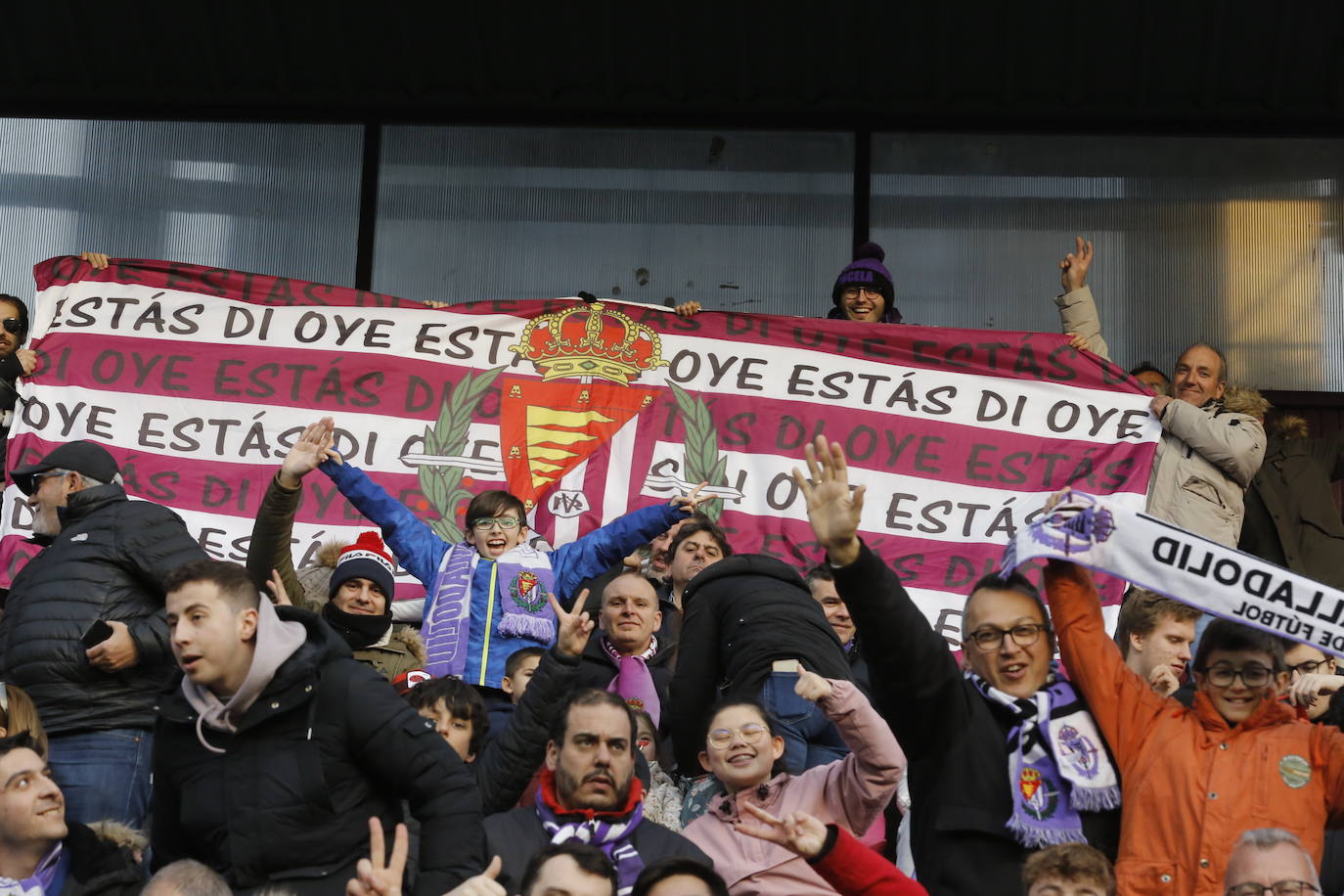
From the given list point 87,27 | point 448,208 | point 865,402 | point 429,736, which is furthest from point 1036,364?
point 87,27

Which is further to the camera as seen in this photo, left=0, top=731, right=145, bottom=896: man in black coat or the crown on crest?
the crown on crest

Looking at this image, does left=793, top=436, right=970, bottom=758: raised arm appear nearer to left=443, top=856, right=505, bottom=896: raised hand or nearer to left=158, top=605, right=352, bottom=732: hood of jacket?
left=443, top=856, right=505, bottom=896: raised hand

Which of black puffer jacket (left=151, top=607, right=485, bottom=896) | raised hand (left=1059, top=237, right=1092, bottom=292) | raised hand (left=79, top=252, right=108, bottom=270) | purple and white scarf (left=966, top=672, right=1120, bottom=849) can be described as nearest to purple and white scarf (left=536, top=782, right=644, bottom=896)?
black puffer jacket (left=151, top=607, right=485, bottom=896)

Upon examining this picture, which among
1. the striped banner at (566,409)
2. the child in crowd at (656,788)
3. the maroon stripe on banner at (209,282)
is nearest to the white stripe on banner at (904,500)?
the striped banner at (566,409)

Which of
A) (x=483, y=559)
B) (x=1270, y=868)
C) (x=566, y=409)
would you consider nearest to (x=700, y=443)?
(x=566, y=409)

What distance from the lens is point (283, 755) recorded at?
4.81m

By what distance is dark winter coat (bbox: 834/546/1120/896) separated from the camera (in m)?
4.87

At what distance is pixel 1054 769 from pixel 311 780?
194cm

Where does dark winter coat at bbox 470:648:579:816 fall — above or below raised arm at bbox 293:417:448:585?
below

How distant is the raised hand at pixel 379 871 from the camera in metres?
4.39

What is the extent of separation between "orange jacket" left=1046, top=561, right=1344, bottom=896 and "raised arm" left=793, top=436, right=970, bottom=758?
1.49ft

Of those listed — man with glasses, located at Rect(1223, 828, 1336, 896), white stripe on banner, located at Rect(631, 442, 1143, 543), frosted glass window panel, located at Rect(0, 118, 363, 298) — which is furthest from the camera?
frosted glass window panel, located at Rect(0, 118, 363, 298)

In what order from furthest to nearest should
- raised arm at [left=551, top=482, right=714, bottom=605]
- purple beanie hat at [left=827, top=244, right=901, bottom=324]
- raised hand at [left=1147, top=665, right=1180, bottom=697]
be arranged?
purple beanie hat at [left=827, top=244, right=901, bottom=324]
raised arm at [left=551, top=482, right=714, bottom=605]
raised hand at [left=1147, top=665, right=1180, bottom=697]

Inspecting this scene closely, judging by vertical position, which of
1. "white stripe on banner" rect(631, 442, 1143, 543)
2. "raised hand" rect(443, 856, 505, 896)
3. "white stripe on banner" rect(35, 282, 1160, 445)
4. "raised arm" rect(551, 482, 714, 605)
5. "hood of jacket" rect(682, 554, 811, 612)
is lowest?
"raised hand" rect(443, 856, 505, 896)
